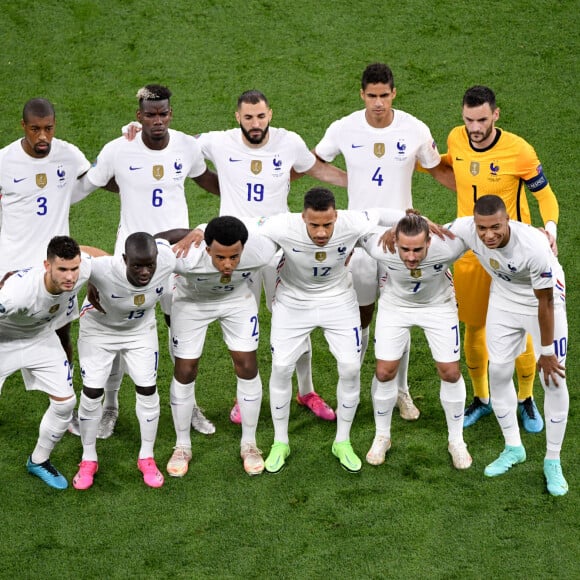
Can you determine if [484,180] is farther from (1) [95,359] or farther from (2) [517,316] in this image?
(1) [95,359]

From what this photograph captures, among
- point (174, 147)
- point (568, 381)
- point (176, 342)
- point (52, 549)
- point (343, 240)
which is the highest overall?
point (174, 147)

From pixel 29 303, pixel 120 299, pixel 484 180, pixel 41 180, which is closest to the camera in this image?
pixel 29 303

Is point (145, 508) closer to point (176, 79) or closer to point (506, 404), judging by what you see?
point (506, 404)

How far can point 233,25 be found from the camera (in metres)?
13.0

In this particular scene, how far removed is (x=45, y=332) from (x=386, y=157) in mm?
2588

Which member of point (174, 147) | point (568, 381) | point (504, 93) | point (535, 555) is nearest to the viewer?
point (535, 555)

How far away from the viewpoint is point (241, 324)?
7762 millimetres

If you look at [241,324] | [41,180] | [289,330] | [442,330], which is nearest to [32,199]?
[41,180]

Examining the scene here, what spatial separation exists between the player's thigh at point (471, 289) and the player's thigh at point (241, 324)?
1.47 metres

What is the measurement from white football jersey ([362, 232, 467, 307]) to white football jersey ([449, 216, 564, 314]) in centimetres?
14

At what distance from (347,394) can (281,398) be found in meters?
0.44

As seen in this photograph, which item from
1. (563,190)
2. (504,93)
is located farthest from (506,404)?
(504,93)

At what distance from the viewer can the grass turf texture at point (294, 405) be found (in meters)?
7.19

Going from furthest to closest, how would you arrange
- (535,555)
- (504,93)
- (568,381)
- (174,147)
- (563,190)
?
(504,93)
(563,190)
(568,381)
(174,147)
(535,555)
